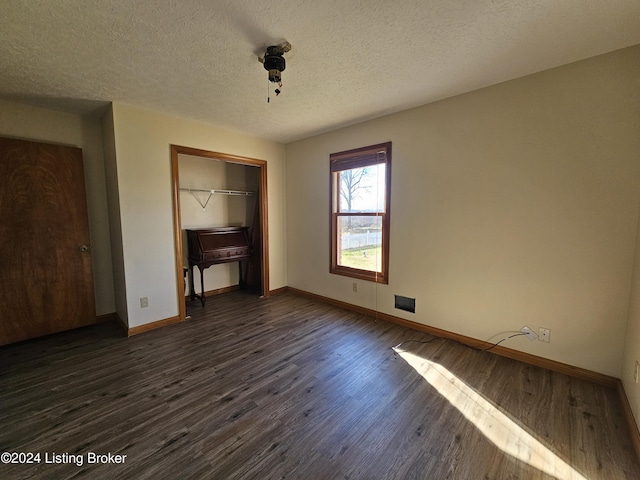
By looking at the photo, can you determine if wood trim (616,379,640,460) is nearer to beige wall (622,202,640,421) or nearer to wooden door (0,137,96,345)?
beige wall (622,202,640,421)

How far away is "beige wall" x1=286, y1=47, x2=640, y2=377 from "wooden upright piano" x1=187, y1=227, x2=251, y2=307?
2376mm

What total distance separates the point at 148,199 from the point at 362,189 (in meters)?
2.61

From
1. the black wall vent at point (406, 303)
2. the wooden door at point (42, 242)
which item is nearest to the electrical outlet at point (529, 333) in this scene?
the black wall vent at point (406, 303)

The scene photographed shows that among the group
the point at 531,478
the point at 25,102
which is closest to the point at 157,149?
the point at 25,102

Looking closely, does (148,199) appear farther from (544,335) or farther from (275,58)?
(544,335)

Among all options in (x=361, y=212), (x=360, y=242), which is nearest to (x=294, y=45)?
(x=361, y=212)

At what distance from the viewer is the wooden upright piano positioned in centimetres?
387

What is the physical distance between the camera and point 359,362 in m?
2.46

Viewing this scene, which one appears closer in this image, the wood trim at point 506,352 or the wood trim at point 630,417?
the wood trim at point 630,417

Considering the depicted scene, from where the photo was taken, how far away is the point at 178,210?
10.8 feet

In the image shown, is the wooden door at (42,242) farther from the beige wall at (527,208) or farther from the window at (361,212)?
the beige wall at (527,208)

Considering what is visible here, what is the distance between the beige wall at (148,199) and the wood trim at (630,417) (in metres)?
4.07

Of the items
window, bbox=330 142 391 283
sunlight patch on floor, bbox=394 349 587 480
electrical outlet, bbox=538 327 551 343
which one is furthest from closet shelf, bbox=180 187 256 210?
electrical outlet, bbox=538 327 551 343

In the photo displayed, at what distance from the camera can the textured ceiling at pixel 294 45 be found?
4.98ft
